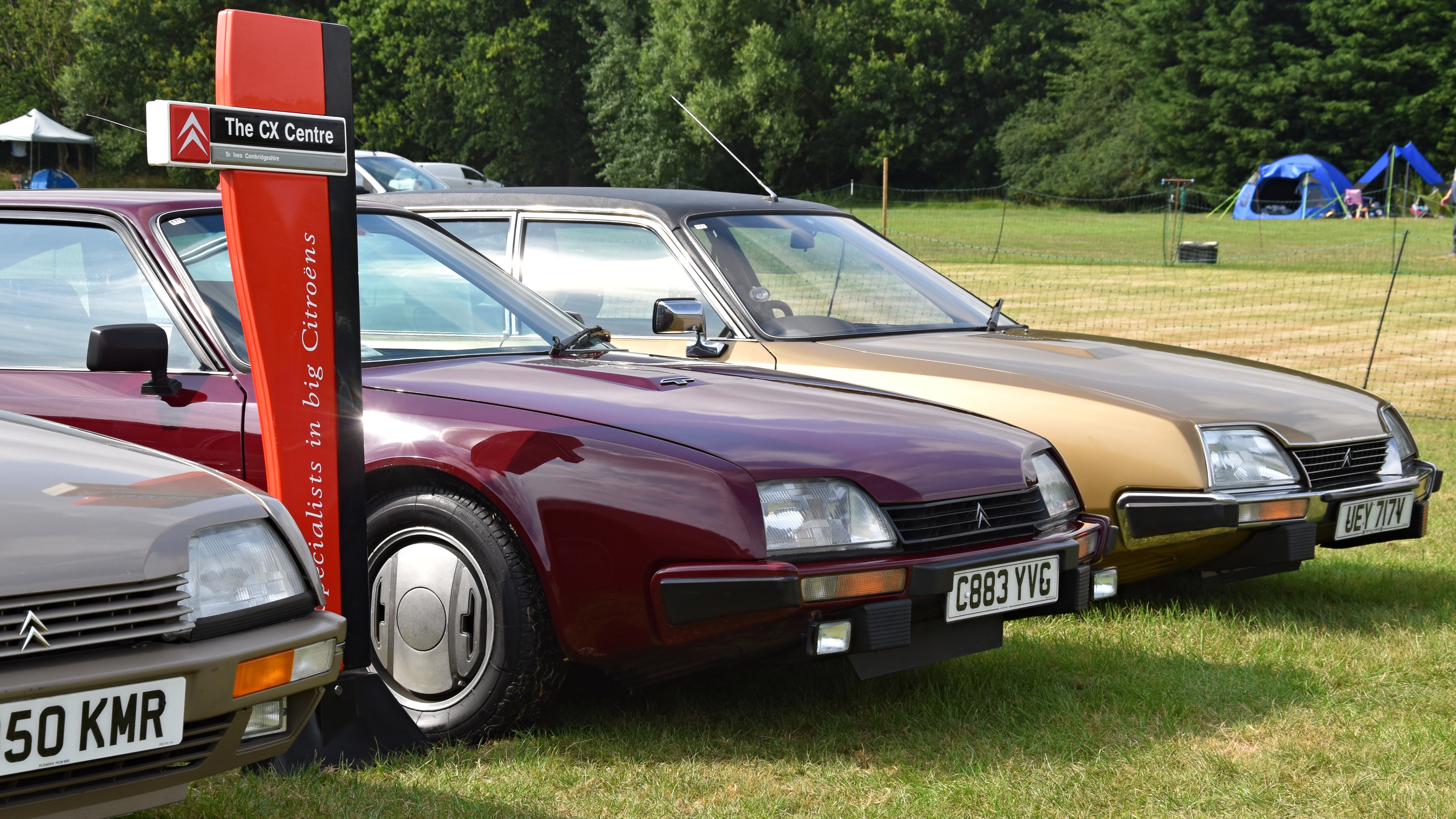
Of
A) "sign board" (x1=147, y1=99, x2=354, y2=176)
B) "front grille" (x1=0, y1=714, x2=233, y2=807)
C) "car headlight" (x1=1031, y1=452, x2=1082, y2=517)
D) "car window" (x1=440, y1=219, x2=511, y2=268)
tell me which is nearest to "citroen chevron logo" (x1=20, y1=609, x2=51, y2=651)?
"front grille" (x1=0, y1=714, x2=233, y2=807)

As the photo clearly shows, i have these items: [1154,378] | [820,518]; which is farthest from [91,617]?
[1154,378]

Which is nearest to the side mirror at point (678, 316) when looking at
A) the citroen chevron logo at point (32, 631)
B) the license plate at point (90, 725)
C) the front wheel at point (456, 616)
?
the front wheel at point (456, 616)

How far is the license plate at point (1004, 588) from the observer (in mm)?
3572

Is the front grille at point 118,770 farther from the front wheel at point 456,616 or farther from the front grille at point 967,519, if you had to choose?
the front grille at point 967,519

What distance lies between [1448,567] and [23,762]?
552 centimetres

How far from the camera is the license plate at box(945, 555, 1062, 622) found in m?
3.57

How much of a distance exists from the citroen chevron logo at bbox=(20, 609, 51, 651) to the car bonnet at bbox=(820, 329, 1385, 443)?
11.2 feet

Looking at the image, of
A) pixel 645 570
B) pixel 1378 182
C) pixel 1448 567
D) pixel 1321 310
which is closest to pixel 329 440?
pixel 645 570

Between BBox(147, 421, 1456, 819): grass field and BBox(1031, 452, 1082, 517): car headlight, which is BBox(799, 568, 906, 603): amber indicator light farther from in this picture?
BBox(1031, 452, 1082, 517): car headlight

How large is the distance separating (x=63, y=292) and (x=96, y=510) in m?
1.90

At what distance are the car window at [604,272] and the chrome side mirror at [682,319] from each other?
28 centimetres

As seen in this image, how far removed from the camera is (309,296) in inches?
134

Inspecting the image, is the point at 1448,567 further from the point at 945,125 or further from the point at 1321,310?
the point at 945,125

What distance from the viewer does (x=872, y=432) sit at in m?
3.70
